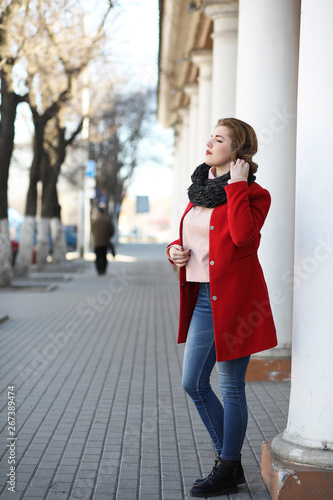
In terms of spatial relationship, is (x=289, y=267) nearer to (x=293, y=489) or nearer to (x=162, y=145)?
(x=293, y=489)

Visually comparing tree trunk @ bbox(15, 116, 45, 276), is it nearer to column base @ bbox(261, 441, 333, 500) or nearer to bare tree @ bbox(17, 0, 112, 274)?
bare tree @ bbox(17, 0, 112, 274)

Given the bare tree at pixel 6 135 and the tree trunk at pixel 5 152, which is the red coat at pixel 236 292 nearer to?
the bare tree at pixel 6 135

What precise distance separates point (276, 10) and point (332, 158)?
3444 mm

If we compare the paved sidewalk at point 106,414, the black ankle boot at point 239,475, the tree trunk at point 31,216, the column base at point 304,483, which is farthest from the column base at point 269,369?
the tree trunk at point 31,216

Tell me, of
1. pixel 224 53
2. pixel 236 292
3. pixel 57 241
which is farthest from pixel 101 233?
pixel 236 292

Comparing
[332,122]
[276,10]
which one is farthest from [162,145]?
[332,122]

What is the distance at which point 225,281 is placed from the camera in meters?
3.94

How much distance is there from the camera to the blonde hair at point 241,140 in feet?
13.1

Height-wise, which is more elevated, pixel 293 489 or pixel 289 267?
pixel 289 267

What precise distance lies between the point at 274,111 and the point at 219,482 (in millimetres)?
3941

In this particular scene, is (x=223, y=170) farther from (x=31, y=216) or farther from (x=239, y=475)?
(x=31, y=216)

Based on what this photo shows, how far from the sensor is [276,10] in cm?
708

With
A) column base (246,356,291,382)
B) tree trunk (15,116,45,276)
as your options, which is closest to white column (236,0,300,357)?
column base (246,356,291,382)

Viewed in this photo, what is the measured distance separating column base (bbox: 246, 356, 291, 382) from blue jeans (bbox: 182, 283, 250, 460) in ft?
10.4
